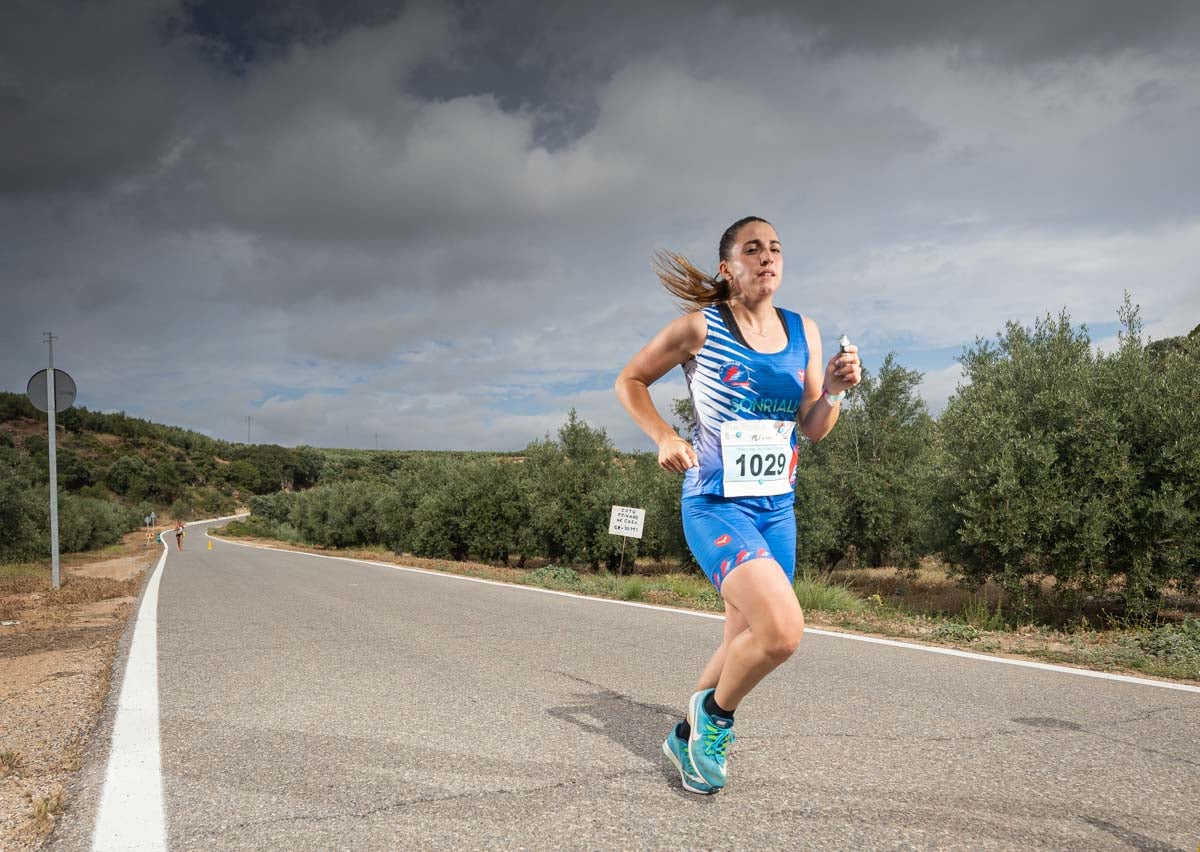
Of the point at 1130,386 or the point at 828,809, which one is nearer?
the point at 828,809

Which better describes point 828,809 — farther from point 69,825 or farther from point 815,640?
point 815,640

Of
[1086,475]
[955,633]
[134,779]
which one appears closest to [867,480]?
[1086,475]

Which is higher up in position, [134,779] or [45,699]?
[134,779]

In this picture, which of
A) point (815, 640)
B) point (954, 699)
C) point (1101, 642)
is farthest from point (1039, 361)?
point (954, 699)

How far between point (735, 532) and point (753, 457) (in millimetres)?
303

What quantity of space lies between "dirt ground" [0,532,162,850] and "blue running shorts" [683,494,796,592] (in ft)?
8.22

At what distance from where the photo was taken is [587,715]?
165 inches

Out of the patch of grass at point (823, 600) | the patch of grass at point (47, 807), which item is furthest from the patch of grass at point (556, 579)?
the patch of grass at point (47, 807)

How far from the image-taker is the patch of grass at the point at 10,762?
3412mm

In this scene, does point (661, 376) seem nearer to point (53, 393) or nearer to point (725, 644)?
point (725, 644)

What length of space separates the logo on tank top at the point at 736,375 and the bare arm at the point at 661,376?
0.49 feet

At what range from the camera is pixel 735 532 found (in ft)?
9.53

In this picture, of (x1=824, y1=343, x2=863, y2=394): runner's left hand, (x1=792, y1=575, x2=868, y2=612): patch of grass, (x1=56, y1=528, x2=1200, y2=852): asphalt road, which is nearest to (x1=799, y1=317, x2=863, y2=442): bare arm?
(x1=824, y1=343, x2=863, y2=394): runner's left hand

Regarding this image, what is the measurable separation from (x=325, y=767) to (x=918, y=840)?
2.36m
